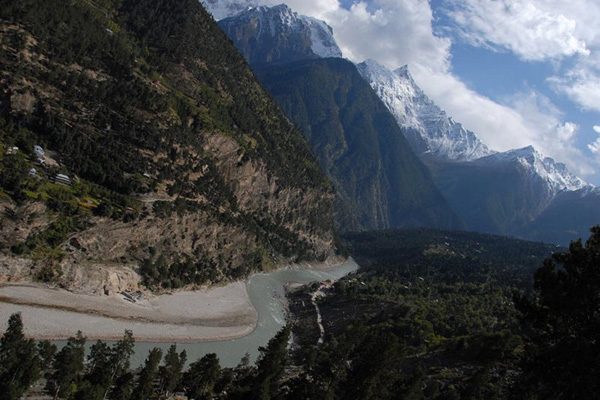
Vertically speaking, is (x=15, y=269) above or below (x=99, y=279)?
above

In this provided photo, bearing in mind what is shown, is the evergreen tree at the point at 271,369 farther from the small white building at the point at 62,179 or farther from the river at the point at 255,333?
the small white building at the point at 62,179

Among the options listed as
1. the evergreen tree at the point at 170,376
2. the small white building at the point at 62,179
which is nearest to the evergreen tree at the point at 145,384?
the evergreen tree at the point at 170,376

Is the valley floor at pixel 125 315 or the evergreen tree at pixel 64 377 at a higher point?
the evergreen tree at pixel 64 377

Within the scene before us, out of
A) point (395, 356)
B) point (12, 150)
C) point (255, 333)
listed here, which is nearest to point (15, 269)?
point (12, 150)

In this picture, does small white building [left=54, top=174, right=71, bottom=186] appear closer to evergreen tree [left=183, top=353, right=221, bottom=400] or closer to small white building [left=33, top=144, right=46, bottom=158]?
small white building [left=33, top=144, right=46, bottom=158]

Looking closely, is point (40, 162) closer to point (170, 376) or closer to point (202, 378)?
point (170, 376)

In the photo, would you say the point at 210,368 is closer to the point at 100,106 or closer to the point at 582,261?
the point at 582,261

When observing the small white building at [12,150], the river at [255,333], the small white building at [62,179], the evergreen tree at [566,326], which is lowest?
the river at [255,333]

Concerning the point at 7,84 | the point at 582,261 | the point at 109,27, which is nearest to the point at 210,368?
the point at 582,261
